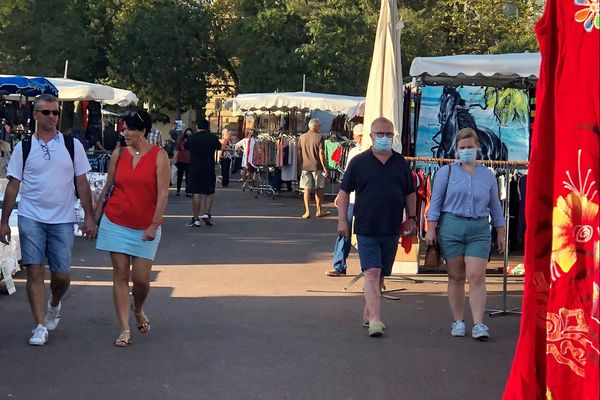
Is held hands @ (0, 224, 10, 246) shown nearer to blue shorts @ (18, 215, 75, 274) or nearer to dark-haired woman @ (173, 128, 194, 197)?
blue shorts @ (18, 215, 75, 274)

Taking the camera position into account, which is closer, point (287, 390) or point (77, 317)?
point (287, 390)

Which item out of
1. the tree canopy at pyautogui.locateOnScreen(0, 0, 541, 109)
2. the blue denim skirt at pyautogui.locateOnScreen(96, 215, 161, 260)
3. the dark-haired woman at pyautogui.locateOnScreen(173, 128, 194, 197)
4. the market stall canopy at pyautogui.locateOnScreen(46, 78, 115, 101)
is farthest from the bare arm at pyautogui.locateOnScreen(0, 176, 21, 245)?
the tree canopy at pyautogui.locateOnScreen(0, 0, 541, 109)

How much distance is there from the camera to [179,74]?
168 ft

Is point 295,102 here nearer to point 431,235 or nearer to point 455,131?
point 455,131

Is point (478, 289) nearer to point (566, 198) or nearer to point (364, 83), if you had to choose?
point (566, 198)

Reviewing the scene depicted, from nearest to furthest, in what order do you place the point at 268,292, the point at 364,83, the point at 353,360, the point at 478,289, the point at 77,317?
1. the point at 353,360
2. the point at 478,289
3. the point at 77,317
4. the point at 268,292
5. the point at 364,83

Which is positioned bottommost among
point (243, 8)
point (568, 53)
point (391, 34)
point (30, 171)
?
point (30, 171)

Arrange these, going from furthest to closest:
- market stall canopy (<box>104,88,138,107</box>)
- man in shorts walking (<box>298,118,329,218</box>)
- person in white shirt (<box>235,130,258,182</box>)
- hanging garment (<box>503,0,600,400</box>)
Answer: person in white shirt (<box>235,130,258,182</box>)
market stall canopy (<box>104,88,138,107</box>)
man in shorts walking (<box>298,118,329,218</box>)
hanging garment (<box>503,0,600,400</box>)

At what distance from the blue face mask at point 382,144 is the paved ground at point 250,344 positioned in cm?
159

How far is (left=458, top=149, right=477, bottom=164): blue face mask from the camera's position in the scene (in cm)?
861

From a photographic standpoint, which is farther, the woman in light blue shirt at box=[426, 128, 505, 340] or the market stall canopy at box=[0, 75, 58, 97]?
the market stall canopy at box=[0, 75, 58, 97]

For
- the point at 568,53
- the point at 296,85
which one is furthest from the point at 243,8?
the point at 568,53

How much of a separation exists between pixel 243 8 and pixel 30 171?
3839cm

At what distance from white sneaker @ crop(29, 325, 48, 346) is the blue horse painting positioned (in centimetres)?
696
